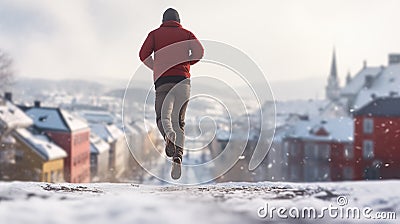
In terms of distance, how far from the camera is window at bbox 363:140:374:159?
51.3 meters

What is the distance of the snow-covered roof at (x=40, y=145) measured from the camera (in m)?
46.7

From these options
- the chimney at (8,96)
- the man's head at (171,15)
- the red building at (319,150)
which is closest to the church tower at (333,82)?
the red building at (319,150)

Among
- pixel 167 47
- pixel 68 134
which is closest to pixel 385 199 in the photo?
pixel 167 47

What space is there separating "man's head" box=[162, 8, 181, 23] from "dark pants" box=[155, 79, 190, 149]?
2.61 feet

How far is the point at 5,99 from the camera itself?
157 feet

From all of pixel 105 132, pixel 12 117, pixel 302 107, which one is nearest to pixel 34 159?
pixel 12 117

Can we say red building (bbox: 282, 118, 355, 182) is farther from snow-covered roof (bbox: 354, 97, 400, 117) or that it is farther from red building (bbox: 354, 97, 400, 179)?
snow-covered roof (bbox: 354, 97, 400, 117)

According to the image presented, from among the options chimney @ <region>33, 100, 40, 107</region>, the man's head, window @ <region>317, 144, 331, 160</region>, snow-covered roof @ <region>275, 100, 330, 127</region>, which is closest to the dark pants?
the man's head

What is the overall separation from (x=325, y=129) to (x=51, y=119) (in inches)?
1212

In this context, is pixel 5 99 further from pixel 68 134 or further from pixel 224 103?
pixel 224 103

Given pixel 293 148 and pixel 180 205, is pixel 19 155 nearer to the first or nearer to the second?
pixel 293 148

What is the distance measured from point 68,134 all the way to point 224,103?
4767 cm

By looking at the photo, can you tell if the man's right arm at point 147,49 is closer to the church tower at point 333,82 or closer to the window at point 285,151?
the window at point 285,151

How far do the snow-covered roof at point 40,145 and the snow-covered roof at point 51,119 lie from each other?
3.02 meters
